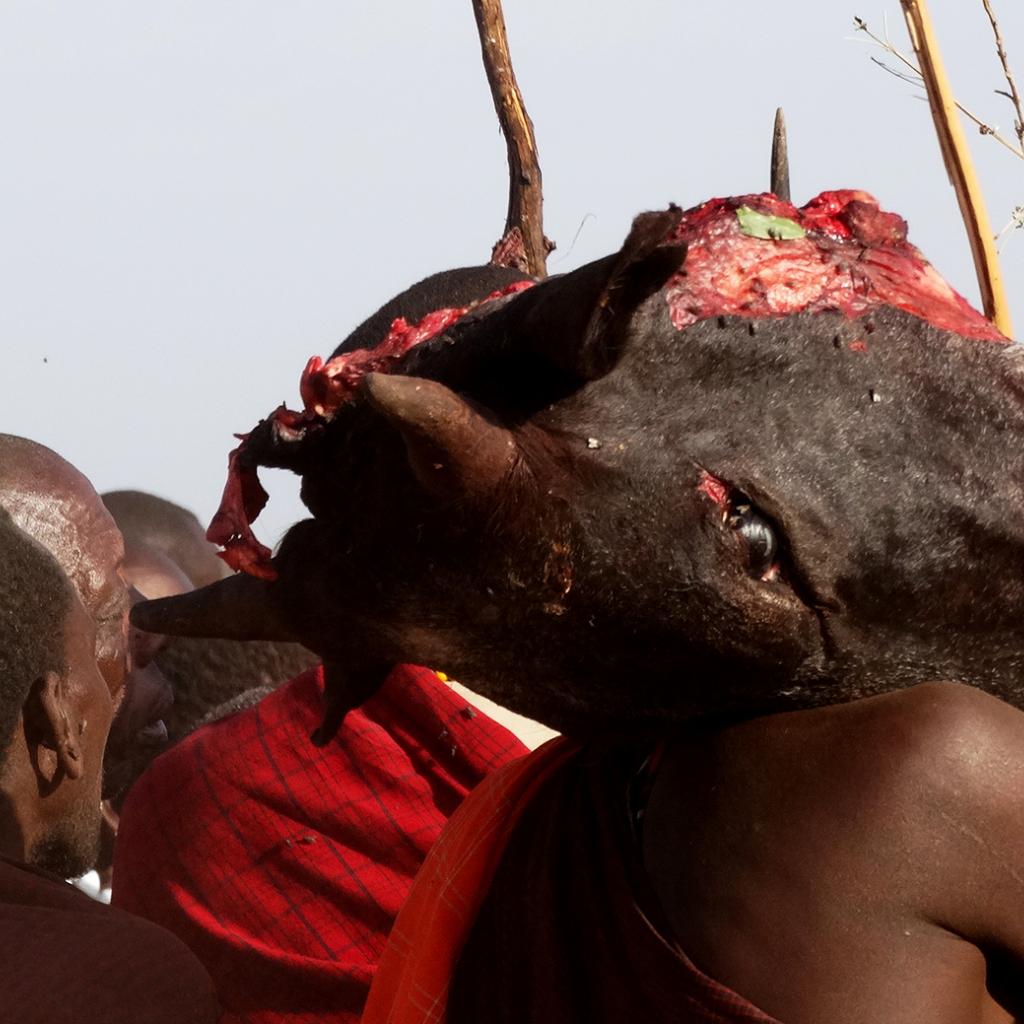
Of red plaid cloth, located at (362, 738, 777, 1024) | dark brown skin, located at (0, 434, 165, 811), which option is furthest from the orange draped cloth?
dark brown skin, located at (0, 434, 165, 811)

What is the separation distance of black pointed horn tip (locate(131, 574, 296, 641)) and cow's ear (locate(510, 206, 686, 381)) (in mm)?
460

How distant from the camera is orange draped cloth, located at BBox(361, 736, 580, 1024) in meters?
1.97

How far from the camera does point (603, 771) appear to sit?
1.85m

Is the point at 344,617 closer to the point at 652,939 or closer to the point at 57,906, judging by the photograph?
the point at 652,939

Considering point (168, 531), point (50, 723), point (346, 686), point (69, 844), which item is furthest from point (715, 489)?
point (168, 531)

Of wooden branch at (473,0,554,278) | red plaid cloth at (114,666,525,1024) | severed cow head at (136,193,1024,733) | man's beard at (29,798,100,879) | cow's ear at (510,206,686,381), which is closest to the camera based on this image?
cow's ear at (510,206,686,381)

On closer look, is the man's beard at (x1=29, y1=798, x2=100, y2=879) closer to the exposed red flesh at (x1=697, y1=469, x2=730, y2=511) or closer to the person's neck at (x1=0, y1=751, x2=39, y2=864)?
the person's neck at (x1=0, y1=751, x2=39, y2=864)

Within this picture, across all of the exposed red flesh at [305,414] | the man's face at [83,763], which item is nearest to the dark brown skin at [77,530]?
the man's face at [83,763]

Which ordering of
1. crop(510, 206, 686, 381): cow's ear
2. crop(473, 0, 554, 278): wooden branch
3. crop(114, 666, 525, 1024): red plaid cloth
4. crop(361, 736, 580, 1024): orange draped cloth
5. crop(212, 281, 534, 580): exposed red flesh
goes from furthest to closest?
crop(473, 0, 554, 278): wooden branch, crop(114, 666, 525, 1024): red plaid cloth, crop(361, 736, 580, 1024): orange draped cloth, crop(212, 281, 534, 580): exposed red flesh, crop(510, 206, 686, 381): cow's ear

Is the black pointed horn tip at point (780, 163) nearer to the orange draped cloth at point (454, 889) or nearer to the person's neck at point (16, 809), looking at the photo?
the orange draped cloth at point (454, 889)

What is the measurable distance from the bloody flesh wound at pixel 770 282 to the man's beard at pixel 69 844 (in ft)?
5.97

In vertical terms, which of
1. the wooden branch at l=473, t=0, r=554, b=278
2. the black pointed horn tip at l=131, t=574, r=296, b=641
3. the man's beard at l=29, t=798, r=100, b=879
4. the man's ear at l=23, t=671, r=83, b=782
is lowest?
the man's beard at l=29, t=798, r=100, b=879

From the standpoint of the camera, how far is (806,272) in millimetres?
1608

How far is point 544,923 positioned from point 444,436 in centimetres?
65
